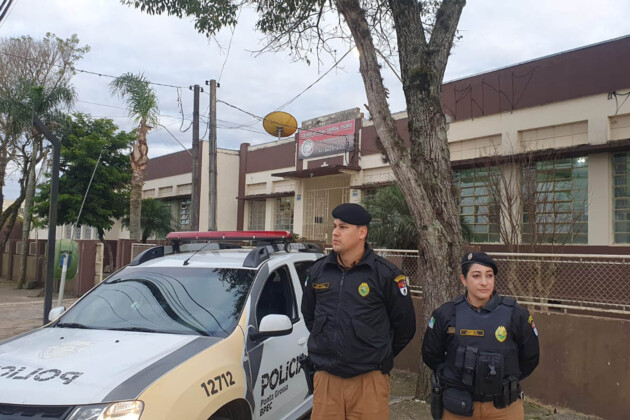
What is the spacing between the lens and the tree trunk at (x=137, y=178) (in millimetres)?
17766

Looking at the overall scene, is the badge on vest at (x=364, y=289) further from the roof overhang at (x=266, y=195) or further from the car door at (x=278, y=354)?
the roof overhang at (x=266, y=195)

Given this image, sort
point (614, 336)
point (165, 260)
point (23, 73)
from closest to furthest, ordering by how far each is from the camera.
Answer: point (165, 260), point (614, 336), point (23, 73)

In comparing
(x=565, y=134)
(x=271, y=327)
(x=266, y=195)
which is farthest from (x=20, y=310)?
(x=565, y=134)

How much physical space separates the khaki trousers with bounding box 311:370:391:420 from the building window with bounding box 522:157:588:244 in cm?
746

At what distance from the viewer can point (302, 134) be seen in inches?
763

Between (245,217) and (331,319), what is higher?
(245,217)

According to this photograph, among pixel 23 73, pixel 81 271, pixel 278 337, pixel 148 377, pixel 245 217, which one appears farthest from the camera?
pixel 245 217

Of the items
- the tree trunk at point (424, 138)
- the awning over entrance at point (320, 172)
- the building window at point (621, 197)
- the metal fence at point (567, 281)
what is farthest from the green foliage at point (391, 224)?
the awning over entrance at point (320, 172)

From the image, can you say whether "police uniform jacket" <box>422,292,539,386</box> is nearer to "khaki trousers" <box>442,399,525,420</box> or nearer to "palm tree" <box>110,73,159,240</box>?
"khaki trousers" <box>442,399,525,420</box>

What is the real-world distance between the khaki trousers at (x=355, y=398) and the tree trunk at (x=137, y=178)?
1574 centimetres

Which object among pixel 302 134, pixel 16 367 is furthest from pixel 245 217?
pixel 16 367

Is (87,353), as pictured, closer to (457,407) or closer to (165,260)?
(165,260)

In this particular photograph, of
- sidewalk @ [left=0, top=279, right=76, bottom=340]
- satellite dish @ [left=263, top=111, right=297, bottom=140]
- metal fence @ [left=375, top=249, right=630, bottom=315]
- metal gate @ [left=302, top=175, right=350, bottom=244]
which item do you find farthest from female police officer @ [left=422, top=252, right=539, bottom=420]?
metal gate @ [left=302, top=175, right=350, bottom=244]

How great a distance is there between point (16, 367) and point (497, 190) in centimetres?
912
